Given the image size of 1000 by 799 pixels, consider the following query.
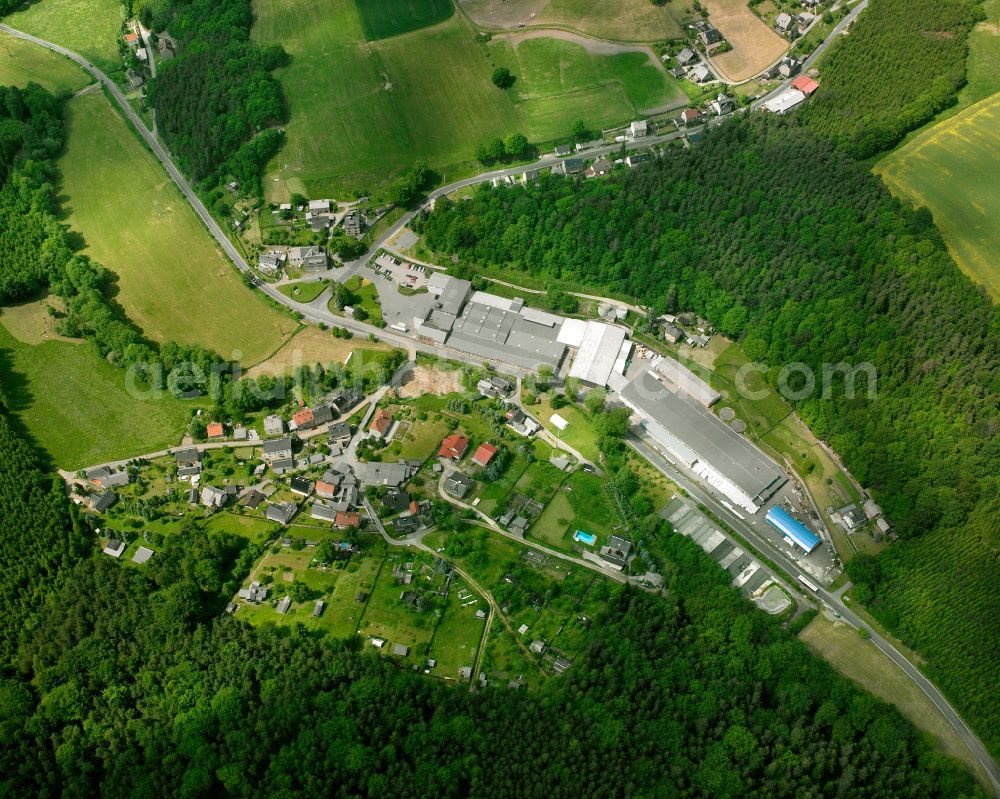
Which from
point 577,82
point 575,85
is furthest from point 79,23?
point 577,82

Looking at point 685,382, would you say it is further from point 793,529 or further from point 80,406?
point 80,406

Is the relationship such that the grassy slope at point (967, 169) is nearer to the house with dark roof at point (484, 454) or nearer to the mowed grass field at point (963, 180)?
the mowed grass field at point (963, 180)

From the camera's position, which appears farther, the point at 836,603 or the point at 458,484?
the point at 458,484

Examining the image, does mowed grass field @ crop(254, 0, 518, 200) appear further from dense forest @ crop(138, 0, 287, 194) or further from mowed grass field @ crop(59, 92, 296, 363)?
mowed grass field @ crop(59, 92, 296, 363)

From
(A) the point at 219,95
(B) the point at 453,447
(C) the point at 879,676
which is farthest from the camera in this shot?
(A) the point at 219,95

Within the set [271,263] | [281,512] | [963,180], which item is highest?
[963,180]

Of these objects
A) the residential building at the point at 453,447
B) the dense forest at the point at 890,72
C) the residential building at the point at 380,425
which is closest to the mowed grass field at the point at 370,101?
the residential building at the point at 380,425

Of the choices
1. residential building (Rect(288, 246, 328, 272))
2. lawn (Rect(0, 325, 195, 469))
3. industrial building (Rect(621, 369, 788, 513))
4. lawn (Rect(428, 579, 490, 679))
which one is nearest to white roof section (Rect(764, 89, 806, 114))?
industrial building (Rect(621, 369, 788, 513))

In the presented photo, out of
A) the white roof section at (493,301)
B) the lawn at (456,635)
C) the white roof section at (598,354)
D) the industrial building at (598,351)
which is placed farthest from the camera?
the white roof section at (493,301)

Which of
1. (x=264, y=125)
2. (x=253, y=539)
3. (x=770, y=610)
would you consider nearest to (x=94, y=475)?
(x=253, y=539)
